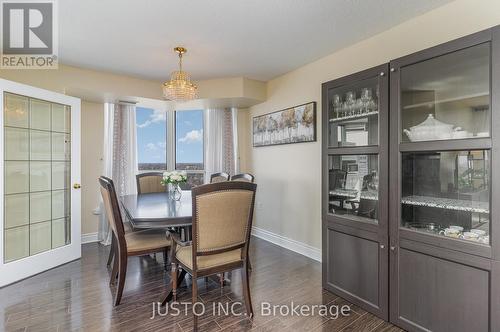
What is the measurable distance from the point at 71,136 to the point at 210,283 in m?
2.61

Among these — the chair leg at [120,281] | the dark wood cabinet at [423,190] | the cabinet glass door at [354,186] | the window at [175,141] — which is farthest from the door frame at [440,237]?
the window at [175,141]

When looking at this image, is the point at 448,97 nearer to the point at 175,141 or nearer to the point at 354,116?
the point at 354,116

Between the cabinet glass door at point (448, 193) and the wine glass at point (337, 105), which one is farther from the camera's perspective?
the wine glass at point (337, 105)

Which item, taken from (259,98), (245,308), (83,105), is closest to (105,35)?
(83,105)

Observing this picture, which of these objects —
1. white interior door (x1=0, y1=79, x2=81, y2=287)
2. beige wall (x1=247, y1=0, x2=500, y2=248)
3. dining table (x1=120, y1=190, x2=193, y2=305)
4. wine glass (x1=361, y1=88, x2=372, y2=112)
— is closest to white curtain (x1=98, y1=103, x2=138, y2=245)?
white interior door (x1=0, y1=79, x2=81, y2=287)

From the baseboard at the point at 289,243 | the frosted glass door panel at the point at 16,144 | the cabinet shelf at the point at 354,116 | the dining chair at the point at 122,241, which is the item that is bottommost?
the baseboard at the point at 289,243

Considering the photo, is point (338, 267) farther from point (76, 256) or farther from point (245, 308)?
point (76, 256)

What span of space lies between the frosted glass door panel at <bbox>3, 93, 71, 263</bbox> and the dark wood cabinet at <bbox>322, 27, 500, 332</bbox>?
3.35 m

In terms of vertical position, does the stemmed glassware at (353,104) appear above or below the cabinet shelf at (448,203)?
above

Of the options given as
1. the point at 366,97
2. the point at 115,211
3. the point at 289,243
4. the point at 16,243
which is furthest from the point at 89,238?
the point at 366,97

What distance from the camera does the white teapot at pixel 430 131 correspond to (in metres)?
1.81

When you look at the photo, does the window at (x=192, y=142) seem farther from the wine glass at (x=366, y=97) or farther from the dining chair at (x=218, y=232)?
the wine glass at (x=366, y=97)

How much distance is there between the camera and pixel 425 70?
1.89m

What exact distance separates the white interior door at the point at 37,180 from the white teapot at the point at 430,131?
383 cm
